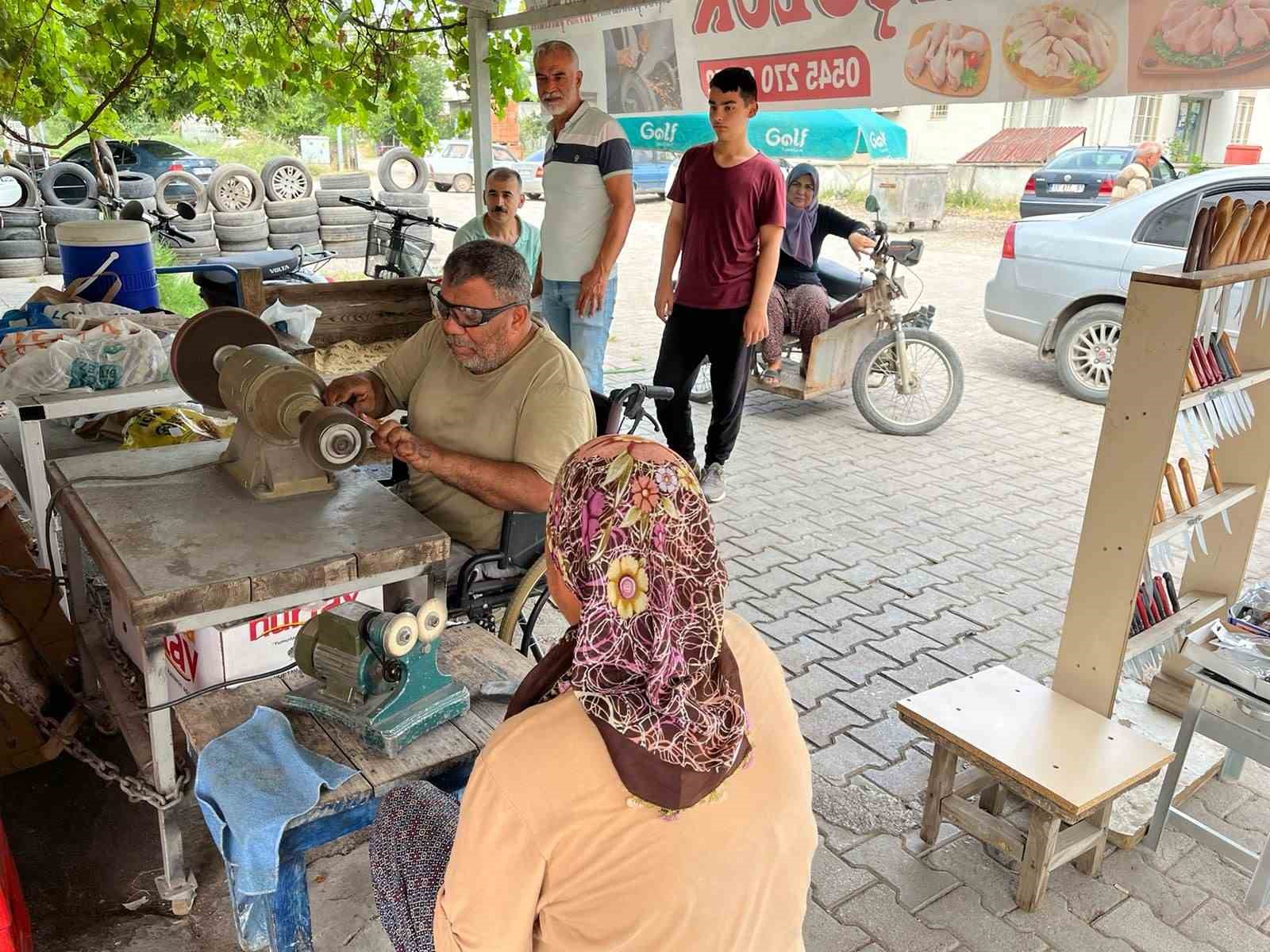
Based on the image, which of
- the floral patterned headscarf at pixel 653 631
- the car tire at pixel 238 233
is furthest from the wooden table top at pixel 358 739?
the car tire at pixel 238 233

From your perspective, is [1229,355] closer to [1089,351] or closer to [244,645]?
[244,645]

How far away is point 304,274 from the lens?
26.8 ft

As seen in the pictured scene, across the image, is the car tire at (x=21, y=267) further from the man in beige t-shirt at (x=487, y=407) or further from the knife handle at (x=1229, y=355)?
the knife handle at (x=1229, y=355)

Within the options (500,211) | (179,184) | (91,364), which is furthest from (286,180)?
(91,364)

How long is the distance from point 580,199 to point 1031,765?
126 inches

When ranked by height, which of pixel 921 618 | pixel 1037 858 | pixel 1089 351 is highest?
pixel 1089 351

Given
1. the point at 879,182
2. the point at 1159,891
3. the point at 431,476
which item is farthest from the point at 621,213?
the point at 879,182

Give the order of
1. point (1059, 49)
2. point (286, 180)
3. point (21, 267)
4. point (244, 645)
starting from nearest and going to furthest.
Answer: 1. point (244, 645)
2. point (1059, 49)
3. point (21, 267)
4. point (286, 180)

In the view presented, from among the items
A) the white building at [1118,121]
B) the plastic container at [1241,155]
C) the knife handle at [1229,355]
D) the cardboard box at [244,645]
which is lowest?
the cardboard box at [244,645]

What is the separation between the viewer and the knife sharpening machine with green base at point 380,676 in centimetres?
179

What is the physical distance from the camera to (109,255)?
4.61m

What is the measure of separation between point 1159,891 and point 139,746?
259 cm

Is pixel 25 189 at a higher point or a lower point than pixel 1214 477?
higher

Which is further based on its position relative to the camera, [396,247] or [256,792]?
[396,247]
